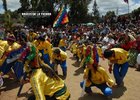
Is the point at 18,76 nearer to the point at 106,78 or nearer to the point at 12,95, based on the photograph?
the point at 12,95

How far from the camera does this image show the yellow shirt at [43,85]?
4.46 metres

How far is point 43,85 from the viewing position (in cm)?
472

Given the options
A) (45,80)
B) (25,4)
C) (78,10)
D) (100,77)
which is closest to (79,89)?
(100,77)

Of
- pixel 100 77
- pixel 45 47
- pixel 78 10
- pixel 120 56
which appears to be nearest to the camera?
pixel 100 77

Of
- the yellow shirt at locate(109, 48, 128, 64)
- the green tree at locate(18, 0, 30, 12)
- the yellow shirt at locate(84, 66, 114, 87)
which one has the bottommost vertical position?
the yellow shirt at locate(84, 66, 114, 87)

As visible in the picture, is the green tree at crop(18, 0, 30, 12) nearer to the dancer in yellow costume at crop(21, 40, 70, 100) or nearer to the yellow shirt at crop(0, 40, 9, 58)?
the yellow shirt at crop(0, 40, 9, 58)

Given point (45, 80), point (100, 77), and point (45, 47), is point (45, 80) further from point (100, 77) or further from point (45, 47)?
point (45, 47)

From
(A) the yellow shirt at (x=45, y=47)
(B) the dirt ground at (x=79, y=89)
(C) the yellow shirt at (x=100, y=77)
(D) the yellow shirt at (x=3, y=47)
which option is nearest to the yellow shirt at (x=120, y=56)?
(B) the dirt ground at (x=79, y=89)

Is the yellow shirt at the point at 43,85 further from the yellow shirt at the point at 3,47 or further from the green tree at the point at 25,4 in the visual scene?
the green tree at the point at 25,4

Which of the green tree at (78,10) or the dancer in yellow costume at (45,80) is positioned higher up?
the green tree at (78,10)

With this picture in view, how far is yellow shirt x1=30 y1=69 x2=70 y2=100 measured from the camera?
14.6 feet

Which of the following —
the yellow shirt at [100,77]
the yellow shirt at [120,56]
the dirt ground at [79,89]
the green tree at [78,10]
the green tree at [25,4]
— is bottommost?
the dirt ground at [79,89]

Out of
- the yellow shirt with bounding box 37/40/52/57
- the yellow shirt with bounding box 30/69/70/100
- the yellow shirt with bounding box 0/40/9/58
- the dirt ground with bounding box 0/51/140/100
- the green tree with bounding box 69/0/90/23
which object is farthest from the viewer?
the green tree with bounding box 69/0/90/23

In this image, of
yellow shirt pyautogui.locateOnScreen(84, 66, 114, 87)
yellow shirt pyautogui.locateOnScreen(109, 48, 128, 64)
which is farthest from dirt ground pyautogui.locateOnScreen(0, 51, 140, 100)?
yellow shirt pyautogui.locateOnScreen(109, 48, 128, 64)
